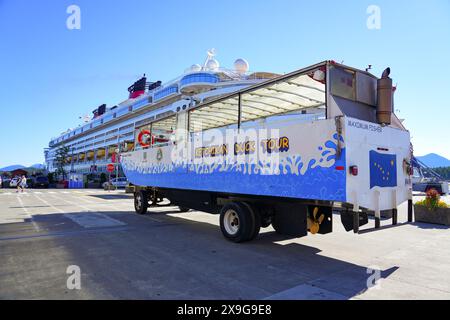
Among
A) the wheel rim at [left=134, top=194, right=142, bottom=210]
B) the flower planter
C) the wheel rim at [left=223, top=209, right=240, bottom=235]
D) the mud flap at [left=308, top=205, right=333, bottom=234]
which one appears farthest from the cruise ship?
the flower planter

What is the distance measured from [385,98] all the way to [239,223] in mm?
4113

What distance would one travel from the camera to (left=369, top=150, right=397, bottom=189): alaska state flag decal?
5427 mm

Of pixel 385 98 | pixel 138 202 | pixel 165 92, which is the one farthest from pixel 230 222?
pixel 165 92

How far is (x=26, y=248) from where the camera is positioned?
6.46 m

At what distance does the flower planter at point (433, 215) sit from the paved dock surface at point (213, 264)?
1.68 meters

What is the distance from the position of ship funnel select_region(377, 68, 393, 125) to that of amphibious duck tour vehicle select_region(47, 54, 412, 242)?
19mm

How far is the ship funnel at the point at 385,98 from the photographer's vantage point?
19.2 ft

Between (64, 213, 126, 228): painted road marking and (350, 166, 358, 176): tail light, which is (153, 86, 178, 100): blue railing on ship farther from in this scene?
(350, 166, 358, 176): tail light

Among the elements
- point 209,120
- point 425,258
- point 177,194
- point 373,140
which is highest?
point 209,120

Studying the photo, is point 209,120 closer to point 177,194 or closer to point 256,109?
point 256,109

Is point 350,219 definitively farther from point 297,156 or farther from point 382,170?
point 297,156

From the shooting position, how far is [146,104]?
70125 mm
